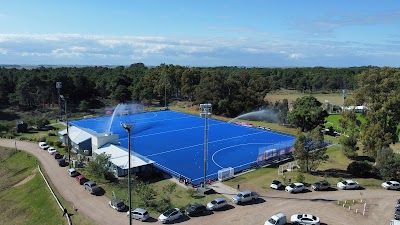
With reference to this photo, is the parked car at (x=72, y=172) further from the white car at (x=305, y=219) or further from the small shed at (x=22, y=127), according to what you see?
the small shed at (x=22, y=127)

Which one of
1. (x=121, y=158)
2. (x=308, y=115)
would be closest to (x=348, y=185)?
(x=121, y=158)

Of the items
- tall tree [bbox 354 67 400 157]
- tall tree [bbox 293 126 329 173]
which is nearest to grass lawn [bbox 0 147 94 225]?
tall tree [bbox 293 126 329 173]

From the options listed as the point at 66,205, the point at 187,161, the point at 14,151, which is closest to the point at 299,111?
the point at 187,161

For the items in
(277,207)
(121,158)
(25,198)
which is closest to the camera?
(277,207)

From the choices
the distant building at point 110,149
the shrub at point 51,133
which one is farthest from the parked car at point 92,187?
the shrub at point 51,133

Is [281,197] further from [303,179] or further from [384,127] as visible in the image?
[384,127]

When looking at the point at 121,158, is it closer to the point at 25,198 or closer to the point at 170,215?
the point at 25,198
